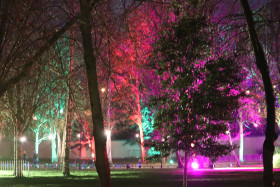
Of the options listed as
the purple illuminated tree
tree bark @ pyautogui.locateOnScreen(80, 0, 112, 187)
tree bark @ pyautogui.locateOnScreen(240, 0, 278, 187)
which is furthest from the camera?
the purple illuminated tree

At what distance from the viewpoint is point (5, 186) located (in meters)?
16.9

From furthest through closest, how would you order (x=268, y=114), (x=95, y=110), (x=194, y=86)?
(x=194, y=86)
(x=268, y=114)
(x=95, y=110)

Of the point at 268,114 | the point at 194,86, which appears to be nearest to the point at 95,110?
the point at 194,86

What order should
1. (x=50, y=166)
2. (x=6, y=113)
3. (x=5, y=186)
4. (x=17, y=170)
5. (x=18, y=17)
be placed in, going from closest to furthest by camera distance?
1. (x=18, y=17)
2. (x=5, y=186)
3. (x=17, y=170)
4. (x=6, y=113)
5. (x=50, y=166)

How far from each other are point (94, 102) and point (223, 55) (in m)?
6.25

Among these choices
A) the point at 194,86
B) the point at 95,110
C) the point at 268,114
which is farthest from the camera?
the point at 194,86

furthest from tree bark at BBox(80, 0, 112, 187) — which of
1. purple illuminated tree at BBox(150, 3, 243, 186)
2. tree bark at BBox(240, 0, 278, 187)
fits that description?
tree bark at BBox(240, 0, 278, 187)

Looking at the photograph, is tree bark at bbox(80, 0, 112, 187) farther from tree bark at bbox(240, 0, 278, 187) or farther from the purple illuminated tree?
tree bark at bbox(240, 0, 278, 187)

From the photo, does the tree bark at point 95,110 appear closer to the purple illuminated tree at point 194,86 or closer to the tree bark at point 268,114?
the purple illuminated tree at point 194,86

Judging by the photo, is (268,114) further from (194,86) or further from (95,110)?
(95,110)

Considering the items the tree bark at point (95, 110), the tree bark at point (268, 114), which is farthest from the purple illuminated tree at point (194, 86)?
the tree bark at point (95, 110)

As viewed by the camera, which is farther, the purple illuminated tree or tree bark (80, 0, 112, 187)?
the purple illuminated tree

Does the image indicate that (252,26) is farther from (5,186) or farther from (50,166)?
(50,166)

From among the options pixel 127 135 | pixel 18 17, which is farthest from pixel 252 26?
pixel 127 135
